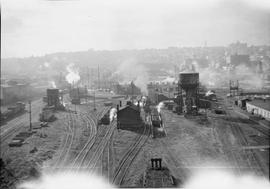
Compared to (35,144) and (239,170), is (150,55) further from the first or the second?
(239,170)

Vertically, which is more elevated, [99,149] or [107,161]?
[99,149]

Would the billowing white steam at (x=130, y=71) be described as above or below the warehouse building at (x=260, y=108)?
above

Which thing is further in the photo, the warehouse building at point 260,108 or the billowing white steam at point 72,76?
the billowing white steam at point 72,76

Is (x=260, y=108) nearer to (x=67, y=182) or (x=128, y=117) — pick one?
(x=128, y=117)

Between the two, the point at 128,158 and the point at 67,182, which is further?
the point at 128,158

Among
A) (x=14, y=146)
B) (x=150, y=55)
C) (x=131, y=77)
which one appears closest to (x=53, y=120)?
(x=14, y=146)

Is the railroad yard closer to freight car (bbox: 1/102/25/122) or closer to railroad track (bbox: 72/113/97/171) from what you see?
railroad track (bbox: 72/113/97/171)

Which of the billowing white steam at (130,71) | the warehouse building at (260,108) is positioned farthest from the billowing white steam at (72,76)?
the warehouse building at (260,108)

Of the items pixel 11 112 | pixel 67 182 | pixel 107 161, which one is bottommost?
pixel 67 182

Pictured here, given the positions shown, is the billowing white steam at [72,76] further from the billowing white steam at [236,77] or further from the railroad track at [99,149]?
the railroad track at [99,149]

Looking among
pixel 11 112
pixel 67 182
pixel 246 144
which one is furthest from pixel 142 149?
pixel 11 112
